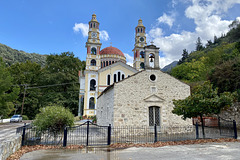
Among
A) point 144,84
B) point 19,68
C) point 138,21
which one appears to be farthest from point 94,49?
point 144,84

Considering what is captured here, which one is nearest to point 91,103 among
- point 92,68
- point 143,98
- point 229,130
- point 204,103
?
point 92,68

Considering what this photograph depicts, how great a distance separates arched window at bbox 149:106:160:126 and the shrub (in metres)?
6.52

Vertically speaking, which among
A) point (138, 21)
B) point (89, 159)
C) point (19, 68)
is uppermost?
point (138, 21)

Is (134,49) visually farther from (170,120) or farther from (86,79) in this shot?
(170,120)

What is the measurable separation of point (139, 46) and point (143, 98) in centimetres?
2882

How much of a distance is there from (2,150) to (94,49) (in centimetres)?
3183

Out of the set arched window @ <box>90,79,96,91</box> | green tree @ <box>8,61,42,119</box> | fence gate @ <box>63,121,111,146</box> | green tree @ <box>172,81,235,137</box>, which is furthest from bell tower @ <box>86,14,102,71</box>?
green tree @ <box>172,81,235,137</box>

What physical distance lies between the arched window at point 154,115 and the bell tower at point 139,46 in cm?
2646

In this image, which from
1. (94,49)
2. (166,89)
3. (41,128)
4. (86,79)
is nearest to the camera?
(41,128)

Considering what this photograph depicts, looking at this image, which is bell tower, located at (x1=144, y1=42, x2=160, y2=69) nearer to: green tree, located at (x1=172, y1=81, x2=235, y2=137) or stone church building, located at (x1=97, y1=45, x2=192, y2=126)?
stone church building, located at (x1=97, y1=45, x2=192, y2=126)

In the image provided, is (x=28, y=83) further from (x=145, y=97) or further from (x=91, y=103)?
(x=145, y=97)

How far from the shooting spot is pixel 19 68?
3984cm

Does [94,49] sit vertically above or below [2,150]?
above

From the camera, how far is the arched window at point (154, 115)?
13.1 meters
